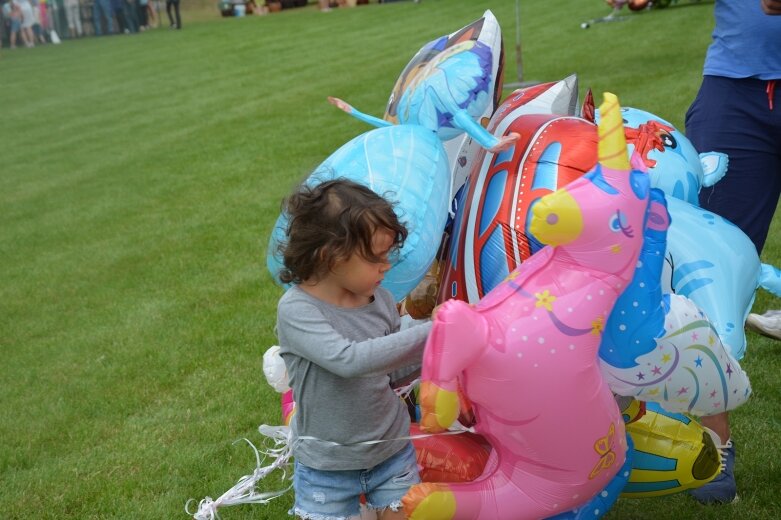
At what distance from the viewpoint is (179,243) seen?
7.25 metres

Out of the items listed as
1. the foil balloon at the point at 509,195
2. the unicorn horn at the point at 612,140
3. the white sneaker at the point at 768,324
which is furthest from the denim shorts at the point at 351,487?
the white sneaker at the point at 768,324

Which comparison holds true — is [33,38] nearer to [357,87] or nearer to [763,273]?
[357,87]

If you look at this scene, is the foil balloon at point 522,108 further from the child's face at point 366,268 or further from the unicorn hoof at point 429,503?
the unicorn hoof at point 429,503

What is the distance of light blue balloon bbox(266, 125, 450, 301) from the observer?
2.47 meters

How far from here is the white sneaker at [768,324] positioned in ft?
14.2

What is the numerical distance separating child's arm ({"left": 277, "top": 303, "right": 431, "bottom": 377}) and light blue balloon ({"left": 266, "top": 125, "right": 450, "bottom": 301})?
241 mm

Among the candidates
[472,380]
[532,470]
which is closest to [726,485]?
[532,470]

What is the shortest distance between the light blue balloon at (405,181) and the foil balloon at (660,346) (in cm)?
52

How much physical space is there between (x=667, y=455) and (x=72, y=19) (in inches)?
1118

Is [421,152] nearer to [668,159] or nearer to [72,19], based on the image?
[668,159]

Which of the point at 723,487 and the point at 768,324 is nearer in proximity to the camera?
the point at 723,487

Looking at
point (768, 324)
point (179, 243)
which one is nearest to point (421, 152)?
point (768, 324)

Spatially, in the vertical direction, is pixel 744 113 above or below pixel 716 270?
above

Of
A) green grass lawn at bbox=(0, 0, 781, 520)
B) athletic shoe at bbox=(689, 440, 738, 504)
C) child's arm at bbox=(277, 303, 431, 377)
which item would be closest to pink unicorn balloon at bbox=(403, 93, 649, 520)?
child's arm at bbox=(277, 303, 431, 377)
